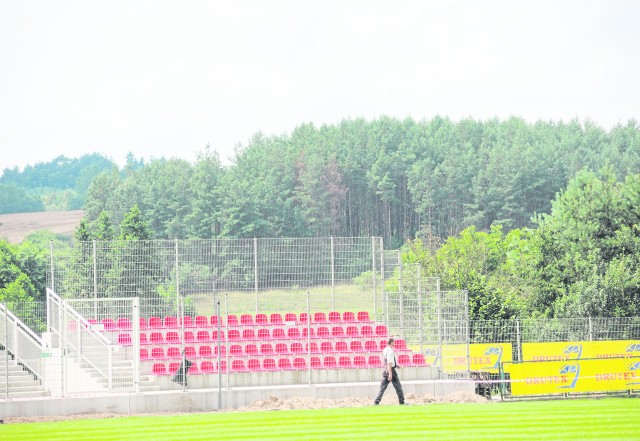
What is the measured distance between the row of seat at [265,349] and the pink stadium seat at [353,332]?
55cm


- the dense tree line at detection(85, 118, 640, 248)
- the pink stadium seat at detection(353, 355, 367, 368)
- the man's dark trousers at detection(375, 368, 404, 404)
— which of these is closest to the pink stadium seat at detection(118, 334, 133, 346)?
the pink stadium seat at detection(353, 355, 367, 368)

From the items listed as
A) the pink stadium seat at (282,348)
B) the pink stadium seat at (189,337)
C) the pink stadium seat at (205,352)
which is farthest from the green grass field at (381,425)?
the pink stadium seat at (189,337)

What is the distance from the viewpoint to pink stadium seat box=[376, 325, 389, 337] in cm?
3132

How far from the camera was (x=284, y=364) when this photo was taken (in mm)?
28797

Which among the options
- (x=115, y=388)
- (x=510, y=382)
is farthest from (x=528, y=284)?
Result: (x=115, y=388)

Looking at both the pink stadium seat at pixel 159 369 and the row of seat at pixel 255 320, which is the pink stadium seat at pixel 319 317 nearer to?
the row of seat at pixel 255 320

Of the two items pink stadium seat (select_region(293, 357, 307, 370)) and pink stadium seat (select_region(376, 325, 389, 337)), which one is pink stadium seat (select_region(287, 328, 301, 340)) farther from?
pink stadium seat (select_region(376, 325, 389, 337))

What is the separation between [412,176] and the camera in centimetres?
10775

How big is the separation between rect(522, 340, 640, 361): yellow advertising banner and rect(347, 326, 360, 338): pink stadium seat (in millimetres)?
4785

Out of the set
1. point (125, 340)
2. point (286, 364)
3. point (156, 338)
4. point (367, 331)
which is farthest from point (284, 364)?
point (125, 340)

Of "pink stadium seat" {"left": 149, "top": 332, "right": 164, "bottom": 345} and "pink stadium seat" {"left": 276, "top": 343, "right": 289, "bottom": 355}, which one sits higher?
"pink stadium seat" {"left": 149, "top": 332, "right": 164, "bottom": 345}

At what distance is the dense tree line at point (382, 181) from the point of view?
100 metres

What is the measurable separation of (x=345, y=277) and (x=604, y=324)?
886 cm

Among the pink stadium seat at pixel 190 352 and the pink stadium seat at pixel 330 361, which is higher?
the pink stadium seat at pixel 190 352
